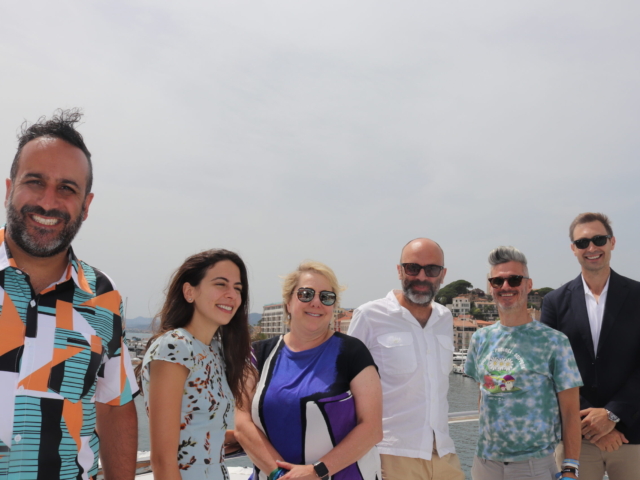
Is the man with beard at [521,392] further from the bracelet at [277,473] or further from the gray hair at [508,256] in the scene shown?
the bracelet at [277,473]

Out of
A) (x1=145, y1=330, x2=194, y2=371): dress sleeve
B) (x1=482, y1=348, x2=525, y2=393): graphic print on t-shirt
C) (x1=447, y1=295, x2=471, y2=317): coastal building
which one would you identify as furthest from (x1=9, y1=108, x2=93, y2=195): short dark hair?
(x1=447, y1=295, x2=471, y2=317): coastal building

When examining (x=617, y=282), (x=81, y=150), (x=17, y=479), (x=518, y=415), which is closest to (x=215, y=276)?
(x=81, y=150)

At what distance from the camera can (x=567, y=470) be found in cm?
334

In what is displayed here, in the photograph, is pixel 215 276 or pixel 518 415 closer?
pixel 215 276

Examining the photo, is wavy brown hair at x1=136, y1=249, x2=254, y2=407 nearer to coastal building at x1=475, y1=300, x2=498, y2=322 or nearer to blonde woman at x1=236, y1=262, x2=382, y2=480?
blonde woman at x1=236, y1=262, x2=382, y2=480

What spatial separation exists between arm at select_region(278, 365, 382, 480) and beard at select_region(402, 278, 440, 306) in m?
0.85

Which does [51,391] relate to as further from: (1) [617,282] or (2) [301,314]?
(1) [617,282]

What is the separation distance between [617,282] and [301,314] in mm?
2684

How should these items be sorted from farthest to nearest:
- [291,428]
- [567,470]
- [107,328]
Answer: [567,470] < [291,428] < [107,328]

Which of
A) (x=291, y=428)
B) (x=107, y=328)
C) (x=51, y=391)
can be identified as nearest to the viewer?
(x=51, y=391)

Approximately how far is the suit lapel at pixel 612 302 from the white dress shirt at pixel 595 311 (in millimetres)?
37

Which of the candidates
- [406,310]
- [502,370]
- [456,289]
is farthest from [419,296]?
[456,289]

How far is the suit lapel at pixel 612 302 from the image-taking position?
3922mm

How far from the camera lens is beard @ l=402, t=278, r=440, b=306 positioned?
3650mm
